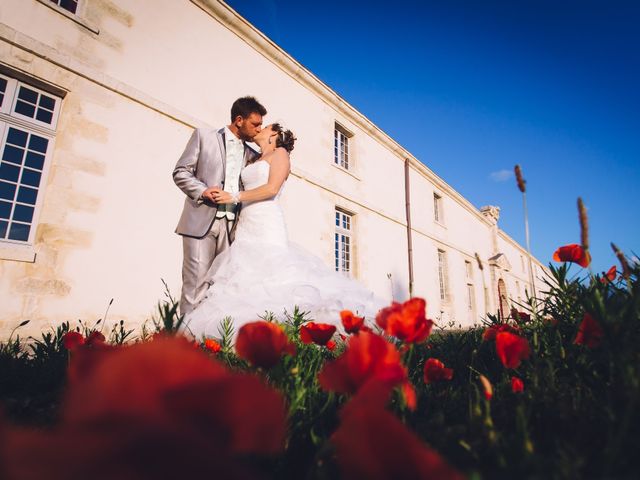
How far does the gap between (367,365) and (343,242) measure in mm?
9602

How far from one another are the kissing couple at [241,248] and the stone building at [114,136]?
271cm

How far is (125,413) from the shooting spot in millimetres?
234

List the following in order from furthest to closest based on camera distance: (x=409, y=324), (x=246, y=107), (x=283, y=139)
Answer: (x=283, y=139)
(x=246, y=107)
(x=409, y=324)

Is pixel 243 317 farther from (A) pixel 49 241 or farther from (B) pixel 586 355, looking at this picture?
(A) pixel 49 241

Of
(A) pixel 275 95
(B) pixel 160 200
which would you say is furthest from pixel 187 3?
(B) pixel 160 200

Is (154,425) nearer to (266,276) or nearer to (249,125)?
(266,276)

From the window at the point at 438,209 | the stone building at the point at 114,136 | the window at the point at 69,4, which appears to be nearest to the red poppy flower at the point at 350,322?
the stone building at the point at 114,136

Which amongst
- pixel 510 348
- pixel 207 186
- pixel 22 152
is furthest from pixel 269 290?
pixel 22 152

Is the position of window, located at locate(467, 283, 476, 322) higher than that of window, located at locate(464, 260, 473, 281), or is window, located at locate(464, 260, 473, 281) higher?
→ window, located at locate(464, 260, 473, 281)

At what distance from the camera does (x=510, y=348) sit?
1.01 meters

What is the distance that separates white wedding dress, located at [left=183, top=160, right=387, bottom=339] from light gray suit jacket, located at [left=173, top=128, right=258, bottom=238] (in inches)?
12.3

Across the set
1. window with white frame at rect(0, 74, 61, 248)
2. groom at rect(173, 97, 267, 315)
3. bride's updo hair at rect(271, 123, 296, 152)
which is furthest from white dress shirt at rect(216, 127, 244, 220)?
window with white frame at rect(0, 74, 61, 248)

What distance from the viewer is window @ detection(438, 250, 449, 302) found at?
14.9 m

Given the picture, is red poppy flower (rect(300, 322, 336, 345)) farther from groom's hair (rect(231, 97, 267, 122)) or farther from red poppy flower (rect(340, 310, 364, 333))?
groom's hair (rect(231, 97, 267, 122))
